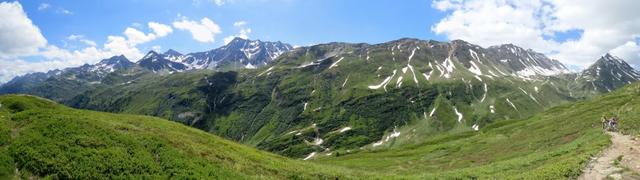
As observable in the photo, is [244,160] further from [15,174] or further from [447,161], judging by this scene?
[447,161]

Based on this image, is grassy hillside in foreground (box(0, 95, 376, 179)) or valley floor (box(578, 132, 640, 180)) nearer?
grassy hillside in foreground (box(0, 95, 376, 179))

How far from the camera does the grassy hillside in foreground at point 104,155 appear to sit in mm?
32125

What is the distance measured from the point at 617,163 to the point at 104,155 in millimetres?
42478

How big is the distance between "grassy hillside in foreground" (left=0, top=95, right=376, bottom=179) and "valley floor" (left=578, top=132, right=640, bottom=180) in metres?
20.1

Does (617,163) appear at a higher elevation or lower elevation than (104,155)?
lower

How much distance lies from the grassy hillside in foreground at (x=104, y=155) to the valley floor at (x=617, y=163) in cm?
2011

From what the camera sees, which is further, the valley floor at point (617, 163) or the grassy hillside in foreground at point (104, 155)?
the valley floor at point (617, 163)

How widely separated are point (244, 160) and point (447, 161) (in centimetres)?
7189

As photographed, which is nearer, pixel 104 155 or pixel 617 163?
pixel 104 155

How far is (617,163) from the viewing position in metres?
37.2

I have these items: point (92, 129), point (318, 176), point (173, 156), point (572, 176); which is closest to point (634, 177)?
point (572, 176)

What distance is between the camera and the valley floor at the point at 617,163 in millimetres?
34031

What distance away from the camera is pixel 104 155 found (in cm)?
3481

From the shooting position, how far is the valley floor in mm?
34031
